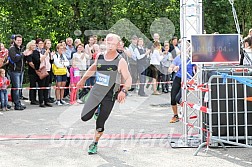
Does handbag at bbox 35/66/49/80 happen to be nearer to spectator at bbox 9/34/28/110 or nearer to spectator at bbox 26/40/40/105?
spectator at bbox 26/40/40/105

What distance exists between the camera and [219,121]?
7254mm

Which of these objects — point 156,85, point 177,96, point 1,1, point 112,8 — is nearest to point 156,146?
point 177,96

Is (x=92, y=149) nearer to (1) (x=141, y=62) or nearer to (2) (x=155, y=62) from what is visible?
(1) (x=141, y=62)

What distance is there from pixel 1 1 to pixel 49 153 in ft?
48.2

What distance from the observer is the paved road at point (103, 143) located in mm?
6520

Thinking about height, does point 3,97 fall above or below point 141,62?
below

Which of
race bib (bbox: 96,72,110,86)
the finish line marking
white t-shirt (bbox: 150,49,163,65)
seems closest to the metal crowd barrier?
the finish line marking

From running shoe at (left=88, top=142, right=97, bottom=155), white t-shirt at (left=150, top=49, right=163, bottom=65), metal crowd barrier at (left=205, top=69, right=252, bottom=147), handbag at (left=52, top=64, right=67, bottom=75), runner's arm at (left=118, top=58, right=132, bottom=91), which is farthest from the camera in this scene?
white t-shirt at (left=150, top=49, right=163, bottom=65)

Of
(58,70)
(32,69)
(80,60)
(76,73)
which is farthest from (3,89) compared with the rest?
(80,60)

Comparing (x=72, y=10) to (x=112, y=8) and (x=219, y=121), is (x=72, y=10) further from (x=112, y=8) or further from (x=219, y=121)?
(x=219, y=121)

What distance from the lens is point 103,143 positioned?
7758 millimetres

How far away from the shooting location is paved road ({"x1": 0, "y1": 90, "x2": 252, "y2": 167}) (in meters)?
6.52

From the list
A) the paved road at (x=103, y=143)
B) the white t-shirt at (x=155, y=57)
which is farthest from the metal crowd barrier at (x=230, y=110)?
the white t-shirt at (x=155, y=57)

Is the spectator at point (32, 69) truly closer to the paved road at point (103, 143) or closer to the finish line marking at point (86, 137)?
the paved road at point (103, 143)
